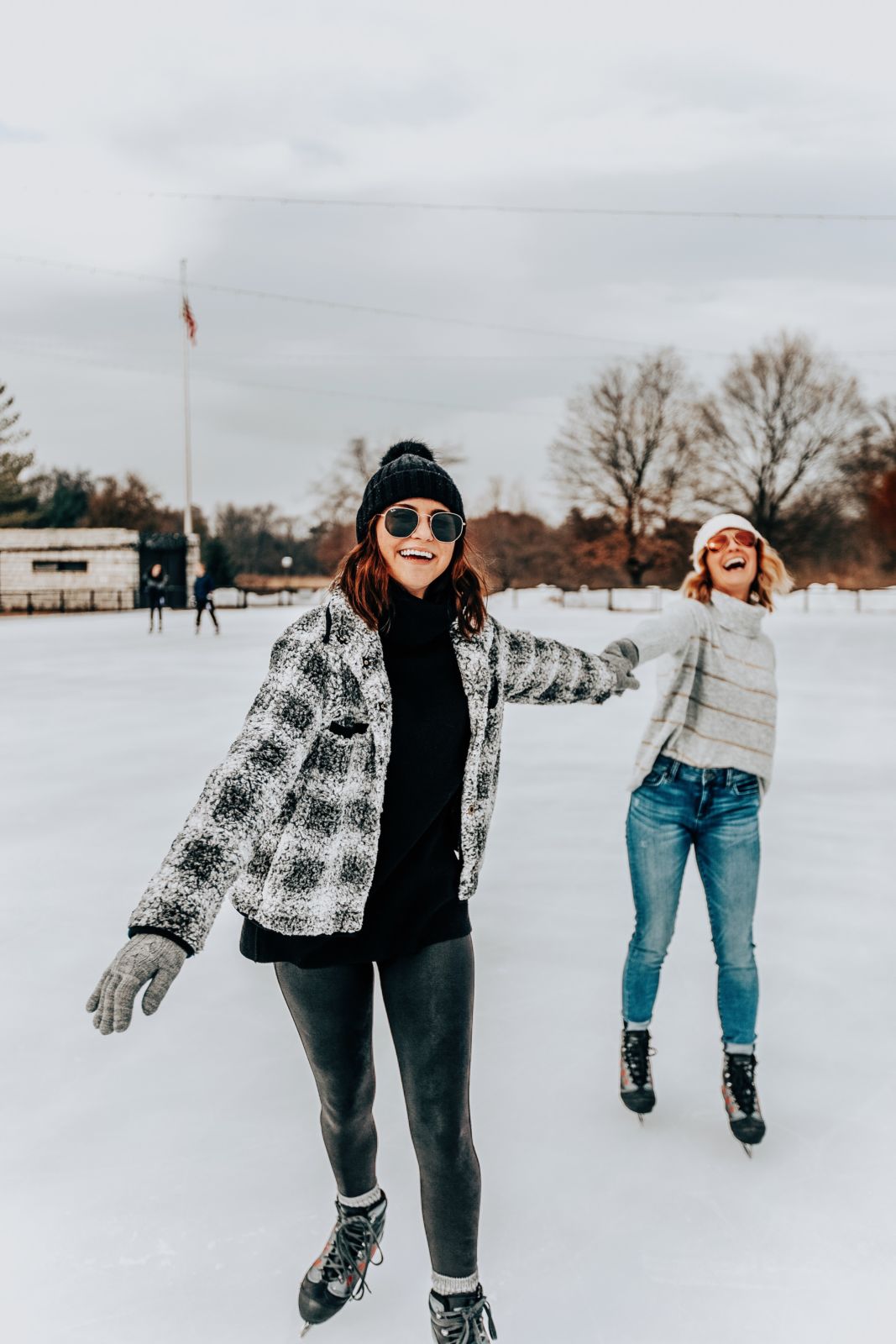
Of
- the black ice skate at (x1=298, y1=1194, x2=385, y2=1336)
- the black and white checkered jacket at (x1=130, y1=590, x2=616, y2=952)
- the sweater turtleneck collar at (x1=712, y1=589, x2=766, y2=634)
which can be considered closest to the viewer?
the black and white checkered jacket at (x1=130, y1=590, x2=616, y2=952)

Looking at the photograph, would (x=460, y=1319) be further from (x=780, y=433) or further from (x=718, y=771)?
(x=780, y=433)

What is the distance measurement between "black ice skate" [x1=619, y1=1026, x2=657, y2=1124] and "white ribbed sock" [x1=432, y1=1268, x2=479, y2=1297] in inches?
35.6

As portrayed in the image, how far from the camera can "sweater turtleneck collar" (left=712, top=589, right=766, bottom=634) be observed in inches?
99.1

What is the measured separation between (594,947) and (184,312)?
35.1 meters

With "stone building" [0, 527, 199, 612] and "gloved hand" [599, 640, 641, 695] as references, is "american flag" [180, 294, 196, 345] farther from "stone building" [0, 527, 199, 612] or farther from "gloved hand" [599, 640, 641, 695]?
"gloved hand" [599, 640, 641, 695]

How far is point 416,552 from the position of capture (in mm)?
1759

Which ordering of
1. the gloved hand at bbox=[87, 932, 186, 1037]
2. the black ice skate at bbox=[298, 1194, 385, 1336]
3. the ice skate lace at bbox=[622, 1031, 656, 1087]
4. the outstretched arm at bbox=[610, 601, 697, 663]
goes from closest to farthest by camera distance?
the gloved hand at bbox=[87, 932, 186, 1037]
the black ice skate at bbox=[298, 1194, 385, 1336]
the outstretched arm at bbox=[610, 601, 697, 663]
the ice skate lace at bbox=[622, 1031, 656, 1087]

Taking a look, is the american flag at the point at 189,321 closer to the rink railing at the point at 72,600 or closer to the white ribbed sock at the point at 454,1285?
the rink railing at the point at 72,600

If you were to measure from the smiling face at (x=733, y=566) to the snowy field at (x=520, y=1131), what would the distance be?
1.31 metres

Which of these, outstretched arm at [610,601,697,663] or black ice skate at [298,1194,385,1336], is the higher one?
outstretched arm at [610,601,697,663]

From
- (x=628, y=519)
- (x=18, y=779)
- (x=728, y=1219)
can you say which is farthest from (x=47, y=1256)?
(x=628, y=519)

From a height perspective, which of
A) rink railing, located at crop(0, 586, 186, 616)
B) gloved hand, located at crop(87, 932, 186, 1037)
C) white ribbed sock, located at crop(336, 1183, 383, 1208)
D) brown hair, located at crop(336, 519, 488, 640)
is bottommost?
rink railing, located at crop(0, 586, 186, 616)

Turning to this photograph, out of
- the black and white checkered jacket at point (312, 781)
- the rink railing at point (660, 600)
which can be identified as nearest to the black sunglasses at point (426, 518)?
the black and white checkered jacket at point (312, 781)

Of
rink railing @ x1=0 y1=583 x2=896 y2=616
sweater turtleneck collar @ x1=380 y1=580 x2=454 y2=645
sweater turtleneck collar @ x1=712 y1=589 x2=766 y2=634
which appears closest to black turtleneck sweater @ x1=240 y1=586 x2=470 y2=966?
sweater turtleneck collar @ x1=380 y1=580 x2=454 y2=645
